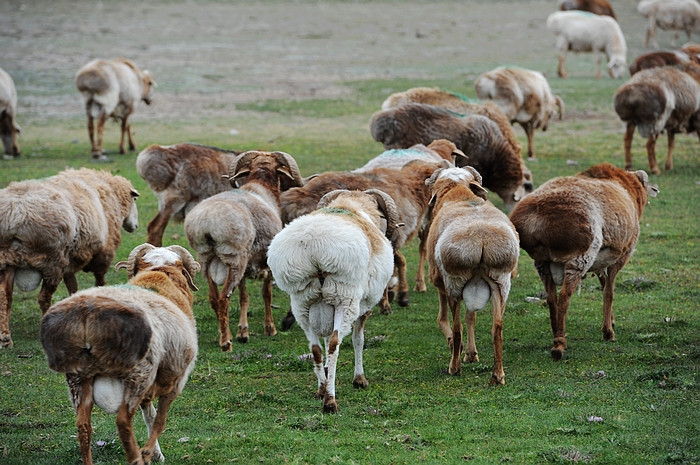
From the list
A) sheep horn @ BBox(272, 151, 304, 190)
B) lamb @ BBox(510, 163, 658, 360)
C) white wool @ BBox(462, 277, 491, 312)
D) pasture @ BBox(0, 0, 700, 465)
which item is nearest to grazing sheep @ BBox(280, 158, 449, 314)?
sheep horn @ BBox(272, 151, 304, 190)

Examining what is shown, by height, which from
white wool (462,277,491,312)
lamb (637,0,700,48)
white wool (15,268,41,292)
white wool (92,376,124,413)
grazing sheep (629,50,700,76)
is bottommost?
white wool (15,268,41,292)

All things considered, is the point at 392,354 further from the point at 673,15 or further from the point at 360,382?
the point at 673,15

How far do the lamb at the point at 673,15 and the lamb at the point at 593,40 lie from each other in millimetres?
5554

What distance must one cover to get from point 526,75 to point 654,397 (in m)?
12.9

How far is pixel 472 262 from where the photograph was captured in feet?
27.2

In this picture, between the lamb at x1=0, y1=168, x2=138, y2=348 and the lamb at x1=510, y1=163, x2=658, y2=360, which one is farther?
the lamb at x1=0, y1=168, x2=138, y2=348

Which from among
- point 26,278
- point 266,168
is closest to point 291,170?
point 266,168

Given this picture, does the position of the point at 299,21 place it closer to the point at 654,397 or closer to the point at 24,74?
the point at 24,74

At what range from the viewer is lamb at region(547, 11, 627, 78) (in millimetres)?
30344

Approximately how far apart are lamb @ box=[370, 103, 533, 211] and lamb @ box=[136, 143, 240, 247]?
322 centimetres

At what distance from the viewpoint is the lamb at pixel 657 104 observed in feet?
57.8

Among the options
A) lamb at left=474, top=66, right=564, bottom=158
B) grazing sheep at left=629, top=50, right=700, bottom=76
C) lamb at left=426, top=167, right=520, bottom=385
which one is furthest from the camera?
grazing sheep at left=629, top=50, right=700, bottom=76

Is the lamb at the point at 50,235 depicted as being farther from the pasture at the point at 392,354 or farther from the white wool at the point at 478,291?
the white wool at the point at 478,291

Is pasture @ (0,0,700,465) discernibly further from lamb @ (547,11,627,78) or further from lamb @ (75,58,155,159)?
lamb @ (547,11,627,78)
